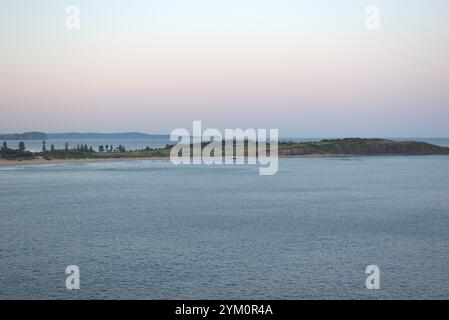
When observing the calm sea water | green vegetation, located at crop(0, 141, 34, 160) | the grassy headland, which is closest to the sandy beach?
green vegetation, located at crop(0, 141, 34, 160)

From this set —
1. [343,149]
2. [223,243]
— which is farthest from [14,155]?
[343,149]

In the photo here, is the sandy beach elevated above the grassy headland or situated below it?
below

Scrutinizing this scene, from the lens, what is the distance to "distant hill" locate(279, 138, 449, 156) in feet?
577

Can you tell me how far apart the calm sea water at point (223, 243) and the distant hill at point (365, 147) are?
362 feet

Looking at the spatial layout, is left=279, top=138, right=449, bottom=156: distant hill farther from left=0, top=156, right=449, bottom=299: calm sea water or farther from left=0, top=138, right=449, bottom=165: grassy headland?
left=0, top=156, right=449, bottom=299: calm sea water

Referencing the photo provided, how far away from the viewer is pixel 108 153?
143m

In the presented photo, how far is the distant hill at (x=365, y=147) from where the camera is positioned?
577 feet

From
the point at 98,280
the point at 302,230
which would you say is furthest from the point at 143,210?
the point at 98,280

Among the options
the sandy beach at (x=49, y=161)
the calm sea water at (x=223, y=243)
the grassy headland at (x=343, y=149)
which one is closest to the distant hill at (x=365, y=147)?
the grassy headland at (x=343, y=149)

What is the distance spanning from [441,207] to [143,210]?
26.1 m

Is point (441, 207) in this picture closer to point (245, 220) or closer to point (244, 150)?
point (245, 220)

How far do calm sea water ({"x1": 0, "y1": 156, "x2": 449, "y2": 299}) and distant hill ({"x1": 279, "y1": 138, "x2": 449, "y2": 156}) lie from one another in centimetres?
11037

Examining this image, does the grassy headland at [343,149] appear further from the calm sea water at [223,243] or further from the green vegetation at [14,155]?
the calm sea water at [223,243]

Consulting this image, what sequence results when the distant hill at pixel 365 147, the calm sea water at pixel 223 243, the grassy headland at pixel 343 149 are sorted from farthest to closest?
the distant hill at pixel 365 147 → the grassy headland at pixel 343 149 → the calm sea water at pixel 223 243
